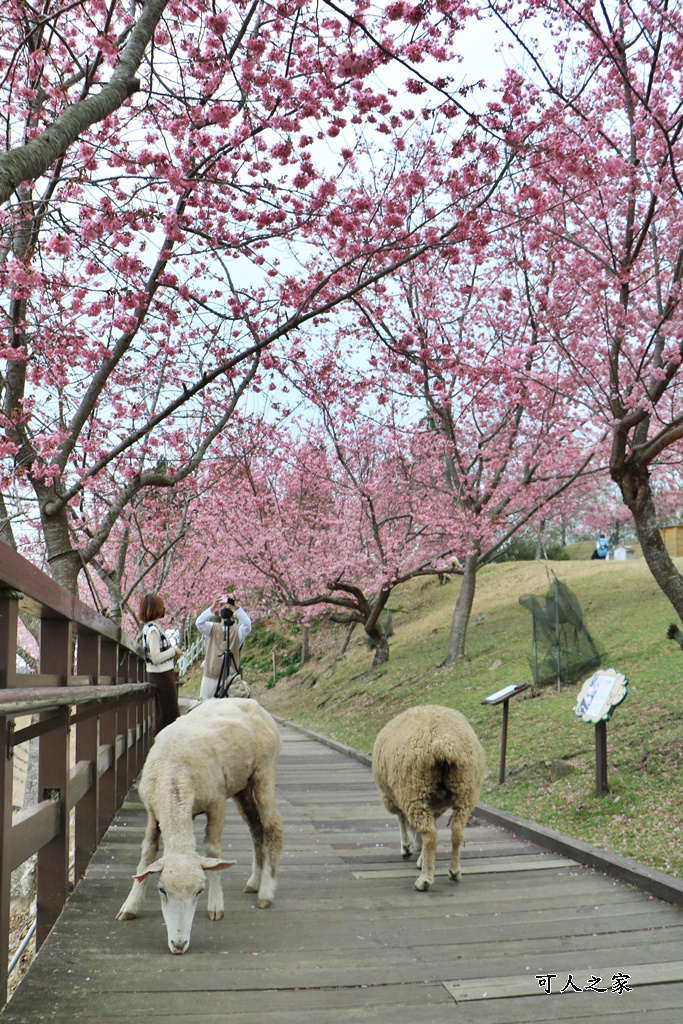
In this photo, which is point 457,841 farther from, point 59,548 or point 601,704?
point 59,548

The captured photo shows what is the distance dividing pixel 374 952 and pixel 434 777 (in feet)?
4.86

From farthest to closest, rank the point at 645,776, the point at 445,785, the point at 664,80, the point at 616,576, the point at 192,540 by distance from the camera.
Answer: the point at 192,540 → the point at 616,576 → the point at 664,80 → the point at 645,776 → the point at 445,785

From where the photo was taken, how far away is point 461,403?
658 inches

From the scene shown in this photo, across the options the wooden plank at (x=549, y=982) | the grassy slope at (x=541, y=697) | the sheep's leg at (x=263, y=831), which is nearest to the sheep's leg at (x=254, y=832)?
the sheep's leg at (x=263, y=831)

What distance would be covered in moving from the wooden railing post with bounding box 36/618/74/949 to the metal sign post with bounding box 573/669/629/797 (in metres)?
4.12

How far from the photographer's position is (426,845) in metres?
5.12

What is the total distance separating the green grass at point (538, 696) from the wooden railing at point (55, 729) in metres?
3.56

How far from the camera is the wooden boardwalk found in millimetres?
3211

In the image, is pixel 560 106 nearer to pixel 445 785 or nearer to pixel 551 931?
pixel 445 785

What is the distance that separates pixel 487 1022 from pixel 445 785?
2244 mm

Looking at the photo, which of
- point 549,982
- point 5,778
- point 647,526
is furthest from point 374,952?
point 647,526

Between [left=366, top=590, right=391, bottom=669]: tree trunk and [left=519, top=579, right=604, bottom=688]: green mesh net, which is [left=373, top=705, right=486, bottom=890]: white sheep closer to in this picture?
[left=519, top=579, right=604, bottom=688]: green mesh net

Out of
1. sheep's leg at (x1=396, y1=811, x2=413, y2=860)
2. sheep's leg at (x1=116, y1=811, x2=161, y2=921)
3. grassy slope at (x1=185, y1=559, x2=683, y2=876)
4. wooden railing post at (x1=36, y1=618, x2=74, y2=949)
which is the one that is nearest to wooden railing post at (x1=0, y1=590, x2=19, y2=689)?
wooden railing post at (x1=36, y1=618, x2=74, y2=949)

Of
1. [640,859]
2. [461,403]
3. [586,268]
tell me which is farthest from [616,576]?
[640,859]
